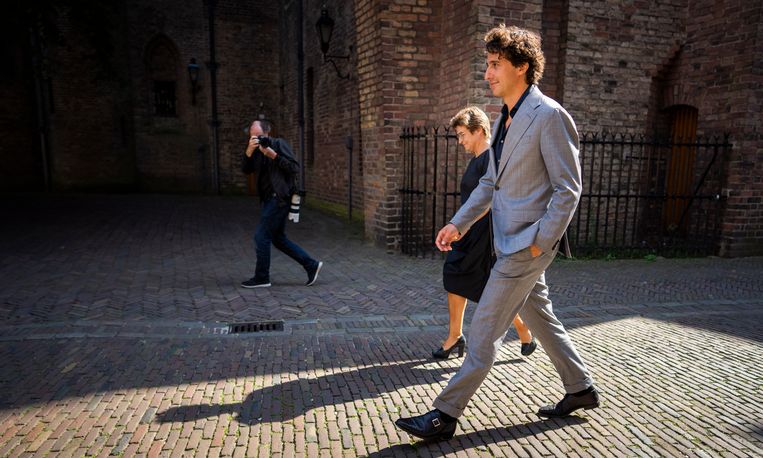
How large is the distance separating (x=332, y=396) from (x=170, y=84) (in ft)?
64.9

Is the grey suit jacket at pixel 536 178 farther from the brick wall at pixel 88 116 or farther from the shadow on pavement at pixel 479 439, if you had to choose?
the brick wall at pixel 88 116

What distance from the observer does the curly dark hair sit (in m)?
2.44

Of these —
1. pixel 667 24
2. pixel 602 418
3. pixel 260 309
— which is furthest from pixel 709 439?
pixel 667 24

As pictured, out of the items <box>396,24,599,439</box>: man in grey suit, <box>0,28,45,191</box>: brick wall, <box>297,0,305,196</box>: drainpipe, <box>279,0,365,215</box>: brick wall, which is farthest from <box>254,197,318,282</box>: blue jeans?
<box>0,28,45,191</box>: brick wall

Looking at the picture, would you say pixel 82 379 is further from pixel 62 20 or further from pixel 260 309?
pixel 62 20

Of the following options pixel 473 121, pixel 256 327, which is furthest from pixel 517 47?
pixel 256 327

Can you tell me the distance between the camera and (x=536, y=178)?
2.46 meters

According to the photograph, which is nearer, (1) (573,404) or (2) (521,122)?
(2) (521,122)

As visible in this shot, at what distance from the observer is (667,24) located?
28.3 ft

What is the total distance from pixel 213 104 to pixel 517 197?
61.7 ft

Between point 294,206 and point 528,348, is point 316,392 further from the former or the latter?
point 294,206

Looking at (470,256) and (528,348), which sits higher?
(470,256)

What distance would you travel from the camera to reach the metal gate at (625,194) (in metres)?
7.62

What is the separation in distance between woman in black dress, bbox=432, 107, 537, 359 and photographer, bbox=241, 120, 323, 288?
2.57 meters
